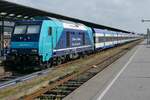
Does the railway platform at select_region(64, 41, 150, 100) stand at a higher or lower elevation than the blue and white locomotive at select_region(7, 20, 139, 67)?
lower

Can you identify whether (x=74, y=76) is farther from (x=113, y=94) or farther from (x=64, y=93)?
(x=113, y=94)

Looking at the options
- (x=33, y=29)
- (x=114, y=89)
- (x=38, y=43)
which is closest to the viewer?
(x=114, y=89)

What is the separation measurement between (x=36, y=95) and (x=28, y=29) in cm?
905

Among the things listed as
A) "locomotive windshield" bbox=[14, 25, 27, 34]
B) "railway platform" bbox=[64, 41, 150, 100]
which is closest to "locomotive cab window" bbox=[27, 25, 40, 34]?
"locomotive windshield" bbox=[14, 25, 27, 34]

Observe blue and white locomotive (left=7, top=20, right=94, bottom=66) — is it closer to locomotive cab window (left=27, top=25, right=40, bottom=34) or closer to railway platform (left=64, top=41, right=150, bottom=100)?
locomotive cab window (left=27, top=25, right=40, bottom=34)

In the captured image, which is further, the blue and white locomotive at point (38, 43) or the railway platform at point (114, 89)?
the blue and white locomotive at point (38, 43)

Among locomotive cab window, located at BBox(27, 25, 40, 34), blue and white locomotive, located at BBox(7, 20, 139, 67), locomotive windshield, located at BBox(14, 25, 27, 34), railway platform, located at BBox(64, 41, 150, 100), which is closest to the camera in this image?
railway platform, located at BBox(64, 41, 150, 100)

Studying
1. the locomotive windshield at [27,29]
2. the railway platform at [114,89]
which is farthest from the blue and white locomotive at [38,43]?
the railway platform at [114,89]

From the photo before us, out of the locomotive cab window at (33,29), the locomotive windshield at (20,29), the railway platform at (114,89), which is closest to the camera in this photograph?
the railway platform at (114,89)

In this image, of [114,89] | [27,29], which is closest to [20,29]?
[27,29]

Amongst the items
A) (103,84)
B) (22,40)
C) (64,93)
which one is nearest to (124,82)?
Result: (103,84)

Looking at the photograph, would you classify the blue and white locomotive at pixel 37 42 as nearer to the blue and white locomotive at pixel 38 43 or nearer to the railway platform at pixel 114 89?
the blue and white locomotive at pixel 38 43

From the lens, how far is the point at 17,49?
20.9 m

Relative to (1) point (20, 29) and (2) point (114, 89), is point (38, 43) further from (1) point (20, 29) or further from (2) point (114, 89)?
(2) point (114, 89)
